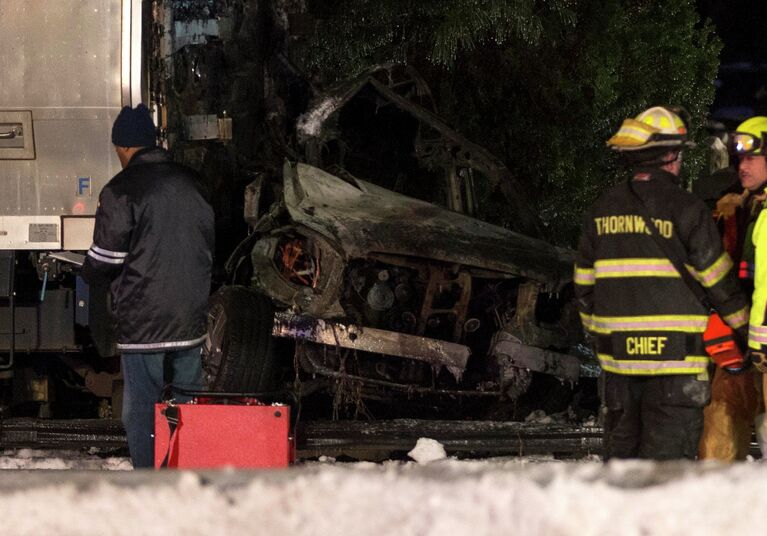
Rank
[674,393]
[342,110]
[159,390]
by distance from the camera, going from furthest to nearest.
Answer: [342,110] < [159,390] < [674,393]

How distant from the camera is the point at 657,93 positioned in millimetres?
14328

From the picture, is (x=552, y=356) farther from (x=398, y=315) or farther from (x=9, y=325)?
(x=9, y=325)

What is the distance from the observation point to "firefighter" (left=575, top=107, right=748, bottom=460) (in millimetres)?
4113

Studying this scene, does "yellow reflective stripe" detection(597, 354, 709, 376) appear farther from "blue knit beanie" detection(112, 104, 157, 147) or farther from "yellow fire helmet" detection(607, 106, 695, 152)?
"blue knit beanie" detection(112, 104, 157, 147)

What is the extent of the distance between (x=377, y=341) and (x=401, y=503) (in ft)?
14.7

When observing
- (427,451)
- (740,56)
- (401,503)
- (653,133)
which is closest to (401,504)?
(401,503)

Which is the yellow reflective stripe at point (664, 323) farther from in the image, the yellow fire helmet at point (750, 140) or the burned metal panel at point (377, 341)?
the burned metal panel at point (377, 341)

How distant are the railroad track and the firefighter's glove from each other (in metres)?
2.48

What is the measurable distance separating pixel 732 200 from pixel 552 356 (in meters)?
2.26

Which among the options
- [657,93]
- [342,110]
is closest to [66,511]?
[342,110]

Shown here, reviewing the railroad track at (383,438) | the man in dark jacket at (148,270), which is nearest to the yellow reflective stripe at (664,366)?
the man in dark jacket at (148,270)

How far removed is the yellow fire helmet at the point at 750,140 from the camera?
4.73 metres

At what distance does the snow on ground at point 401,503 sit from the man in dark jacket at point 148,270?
2.32 metres

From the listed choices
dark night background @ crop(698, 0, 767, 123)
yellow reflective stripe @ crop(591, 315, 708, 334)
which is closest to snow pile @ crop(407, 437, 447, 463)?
yellow reflective stripe @ crop(591, 315, 708, 334)
